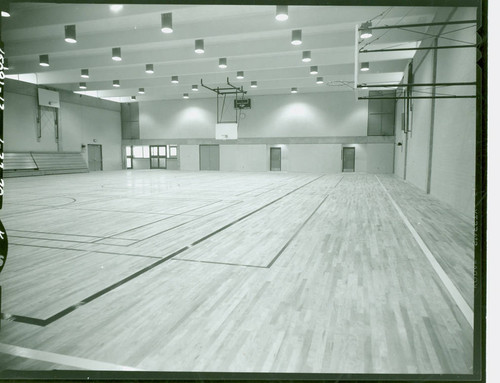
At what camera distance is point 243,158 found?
2516 centimetres

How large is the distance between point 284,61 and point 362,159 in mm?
9968

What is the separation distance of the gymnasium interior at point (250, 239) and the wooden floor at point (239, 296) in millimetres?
17

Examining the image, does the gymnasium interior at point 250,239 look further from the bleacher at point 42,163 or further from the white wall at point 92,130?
the white wall at point 92,130

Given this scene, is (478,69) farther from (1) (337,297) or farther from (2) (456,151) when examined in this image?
(2) (456,151)

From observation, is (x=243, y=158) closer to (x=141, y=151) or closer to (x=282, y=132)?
(x=282, y=132)

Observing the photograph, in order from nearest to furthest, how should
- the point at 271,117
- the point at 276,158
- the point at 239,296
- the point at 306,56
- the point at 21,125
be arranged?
1. the point at 239,296
2. the point at 306,56
3. the point at 21,125
4. the point at 271,117
5. the point at 276,158

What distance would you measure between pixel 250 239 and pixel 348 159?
63.5 ft

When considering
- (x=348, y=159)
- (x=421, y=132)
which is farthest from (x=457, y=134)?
(x=348, y=159)

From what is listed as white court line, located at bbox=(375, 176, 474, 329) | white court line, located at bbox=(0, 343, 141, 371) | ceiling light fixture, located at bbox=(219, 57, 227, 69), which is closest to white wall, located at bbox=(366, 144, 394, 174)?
ceiling light fixture, located at bbox=(219, 57, 227, 69)

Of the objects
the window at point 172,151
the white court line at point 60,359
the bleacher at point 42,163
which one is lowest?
the white court line at point 60,359

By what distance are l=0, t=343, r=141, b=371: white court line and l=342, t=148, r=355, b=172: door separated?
22.4 metres

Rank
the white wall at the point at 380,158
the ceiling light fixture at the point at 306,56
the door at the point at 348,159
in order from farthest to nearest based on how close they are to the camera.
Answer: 1. the door at the point at 348,159
2. the white wall at the point at 380,158
3. the ceiling light fixture at the point at 306,56

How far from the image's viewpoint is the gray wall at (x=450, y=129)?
6578 millimetres

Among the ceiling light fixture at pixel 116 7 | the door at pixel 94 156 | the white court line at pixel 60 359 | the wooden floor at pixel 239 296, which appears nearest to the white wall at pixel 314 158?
the door at pixel 94 156
